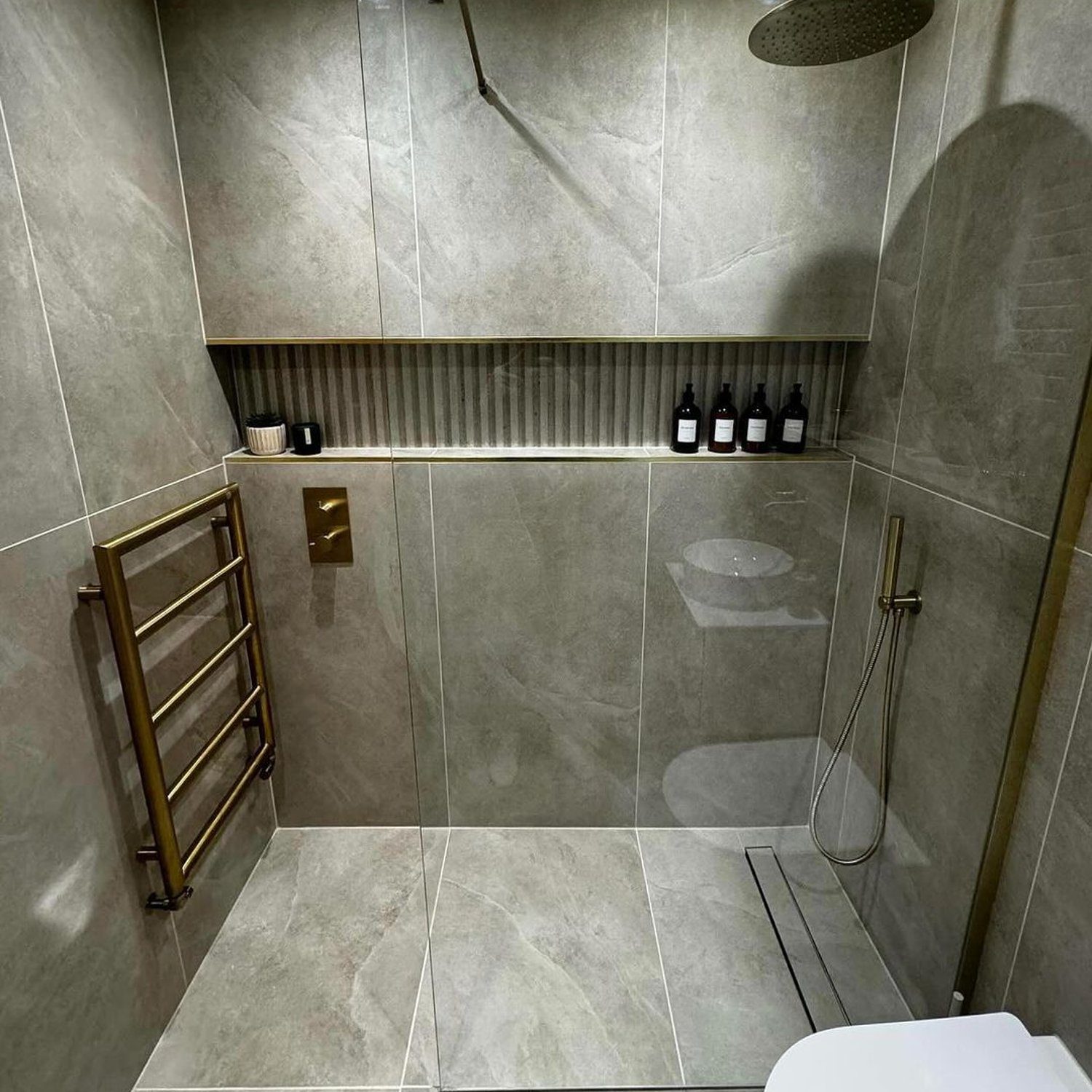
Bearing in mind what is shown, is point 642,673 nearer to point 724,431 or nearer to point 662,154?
point 724,431

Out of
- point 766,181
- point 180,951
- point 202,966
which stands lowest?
point 202,966

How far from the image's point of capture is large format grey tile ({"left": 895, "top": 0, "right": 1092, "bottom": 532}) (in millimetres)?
927

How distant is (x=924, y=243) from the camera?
3.68 ft

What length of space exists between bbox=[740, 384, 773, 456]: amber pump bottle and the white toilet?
39.7 inches

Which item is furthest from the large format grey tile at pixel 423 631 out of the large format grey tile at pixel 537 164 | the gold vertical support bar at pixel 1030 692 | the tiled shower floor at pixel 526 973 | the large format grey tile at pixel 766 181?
the gold vertical support bar at pixel 1030 692

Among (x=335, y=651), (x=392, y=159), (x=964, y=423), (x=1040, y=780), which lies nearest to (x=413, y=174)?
(x=392, y=159)

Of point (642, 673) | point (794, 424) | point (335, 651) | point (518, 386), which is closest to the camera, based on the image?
point (794, 424)

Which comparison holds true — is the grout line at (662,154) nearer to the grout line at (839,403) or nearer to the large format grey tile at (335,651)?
the grout line at (839,403)

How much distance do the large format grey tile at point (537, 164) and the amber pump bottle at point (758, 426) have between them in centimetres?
30

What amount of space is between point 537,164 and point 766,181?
0.44 metres

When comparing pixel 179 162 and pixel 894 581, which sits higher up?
pixel 179 162

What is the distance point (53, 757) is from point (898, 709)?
155cm

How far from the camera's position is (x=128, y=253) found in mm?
1292

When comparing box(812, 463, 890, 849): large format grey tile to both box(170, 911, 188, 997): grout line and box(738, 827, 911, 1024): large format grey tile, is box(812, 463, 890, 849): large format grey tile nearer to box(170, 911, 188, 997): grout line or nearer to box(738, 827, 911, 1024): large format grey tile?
box(738, 827, 911, 1024): large format grey tile
